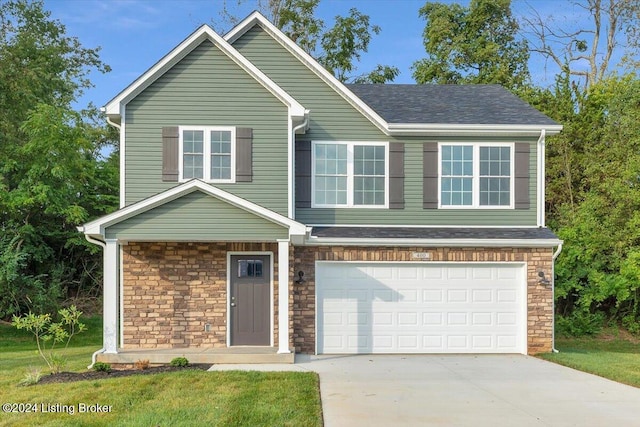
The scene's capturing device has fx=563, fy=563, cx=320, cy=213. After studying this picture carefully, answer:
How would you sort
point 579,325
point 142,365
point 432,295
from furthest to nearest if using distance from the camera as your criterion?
point 579,325 < point 432,295 < point 142,365

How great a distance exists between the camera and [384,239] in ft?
39.4

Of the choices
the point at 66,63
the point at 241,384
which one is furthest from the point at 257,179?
the point at 66,63

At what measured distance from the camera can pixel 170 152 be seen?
1194cm

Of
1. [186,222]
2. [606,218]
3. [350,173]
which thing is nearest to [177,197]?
[186,222]

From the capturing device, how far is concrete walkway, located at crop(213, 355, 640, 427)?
700 centimetres

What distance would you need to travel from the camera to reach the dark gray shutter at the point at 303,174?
495 inches

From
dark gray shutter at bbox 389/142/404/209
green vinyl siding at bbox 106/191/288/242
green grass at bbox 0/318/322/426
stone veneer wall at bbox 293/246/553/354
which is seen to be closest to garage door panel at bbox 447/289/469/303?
stone veneer wall at bbox 293/246/553/354

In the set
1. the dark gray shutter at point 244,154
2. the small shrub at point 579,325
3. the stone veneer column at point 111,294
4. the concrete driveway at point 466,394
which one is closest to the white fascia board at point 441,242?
the dark gray shutter at point 244,154

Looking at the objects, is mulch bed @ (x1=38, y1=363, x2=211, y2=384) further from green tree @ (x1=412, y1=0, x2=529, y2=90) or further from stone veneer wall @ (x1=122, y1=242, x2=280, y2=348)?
green tree @ (x1=412, y1=0, x2=529, y2=90)

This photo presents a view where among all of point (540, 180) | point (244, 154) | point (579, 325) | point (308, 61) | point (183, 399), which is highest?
point (308, 61)

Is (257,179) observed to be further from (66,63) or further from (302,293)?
(66,63)

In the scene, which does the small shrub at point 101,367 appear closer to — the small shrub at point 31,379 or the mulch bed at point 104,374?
the mulch bed at point 104,374

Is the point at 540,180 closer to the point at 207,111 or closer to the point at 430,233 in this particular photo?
the point at 430,233

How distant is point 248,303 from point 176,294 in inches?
59.7
